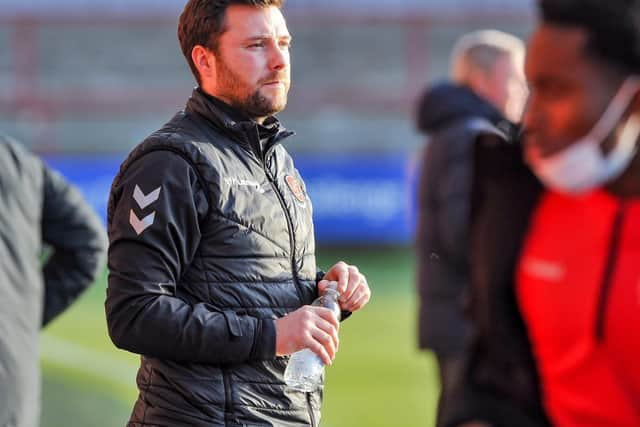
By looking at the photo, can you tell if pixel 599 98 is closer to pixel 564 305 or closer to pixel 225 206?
pixel 564 305

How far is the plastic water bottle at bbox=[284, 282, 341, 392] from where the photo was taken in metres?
3.22

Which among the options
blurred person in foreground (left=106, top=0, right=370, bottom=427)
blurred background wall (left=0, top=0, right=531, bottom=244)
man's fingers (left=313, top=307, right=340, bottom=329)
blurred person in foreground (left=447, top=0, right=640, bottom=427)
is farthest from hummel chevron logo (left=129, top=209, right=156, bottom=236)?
blurred background wall (left=0, top=0, right=531, bottom=244)

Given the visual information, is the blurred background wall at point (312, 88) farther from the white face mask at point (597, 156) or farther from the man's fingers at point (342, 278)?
the white face mask at point (597, 156)

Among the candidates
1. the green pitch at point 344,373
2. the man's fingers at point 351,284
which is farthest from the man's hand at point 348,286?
the green pitch at point 344,373

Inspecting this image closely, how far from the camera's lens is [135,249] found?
3.09m

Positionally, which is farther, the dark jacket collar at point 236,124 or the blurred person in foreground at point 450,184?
the blurred person in foreground at point 450,184

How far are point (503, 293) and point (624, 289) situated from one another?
0.77ft

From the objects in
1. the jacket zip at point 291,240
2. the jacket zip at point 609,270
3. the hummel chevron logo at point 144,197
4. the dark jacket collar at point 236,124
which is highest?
the jacket zip at point 609,270

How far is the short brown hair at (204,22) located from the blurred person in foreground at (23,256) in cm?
82

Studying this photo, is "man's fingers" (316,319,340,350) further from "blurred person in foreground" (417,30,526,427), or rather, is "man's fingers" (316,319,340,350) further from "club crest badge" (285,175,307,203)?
"blurred person in foreground" (417,30,526,427)

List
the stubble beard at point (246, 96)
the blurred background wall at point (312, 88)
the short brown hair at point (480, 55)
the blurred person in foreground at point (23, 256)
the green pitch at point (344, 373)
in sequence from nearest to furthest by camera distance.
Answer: the stubble beard at point (246, 96) → the blurred person in foreground at point (23, 256) → the short brown hair at point (480, 55) → the green pitch at point (344, 373) → the blurred background wall at point (312, 88)

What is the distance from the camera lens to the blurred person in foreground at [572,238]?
2.07m

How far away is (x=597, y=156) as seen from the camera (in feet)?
6.72

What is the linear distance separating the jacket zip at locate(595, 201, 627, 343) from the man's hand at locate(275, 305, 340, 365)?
1091 mm
